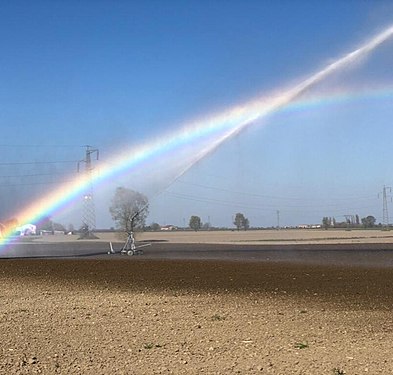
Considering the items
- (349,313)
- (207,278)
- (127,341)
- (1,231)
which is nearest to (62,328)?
(127,341)

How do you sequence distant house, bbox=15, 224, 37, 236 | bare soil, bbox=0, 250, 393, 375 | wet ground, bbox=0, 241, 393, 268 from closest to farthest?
bare soil, bbox=0, 250, 393, 375 < wet ground, bbox=0, 241, 393, 268 < distant house, bbox=15, 224, 37, 236

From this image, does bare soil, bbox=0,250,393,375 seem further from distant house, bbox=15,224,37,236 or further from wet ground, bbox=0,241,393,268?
distant house, bbox=15,224,37,236

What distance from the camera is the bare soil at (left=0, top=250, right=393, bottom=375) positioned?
852 cm

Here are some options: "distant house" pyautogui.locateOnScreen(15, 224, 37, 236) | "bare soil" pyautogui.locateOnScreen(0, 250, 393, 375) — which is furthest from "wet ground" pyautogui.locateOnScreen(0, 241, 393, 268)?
"distant house" pyautogui.locateOnScreen(15, 224, 37, 236)

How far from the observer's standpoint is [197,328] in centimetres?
1159

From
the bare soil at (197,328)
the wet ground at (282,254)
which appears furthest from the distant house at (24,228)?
the bare soil at (197,328)

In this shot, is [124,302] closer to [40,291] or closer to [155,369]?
[40,291]

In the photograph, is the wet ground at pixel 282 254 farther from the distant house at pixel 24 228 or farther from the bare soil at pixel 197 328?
the distant house at pixel 24 228

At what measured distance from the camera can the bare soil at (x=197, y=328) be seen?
8516 millimetres

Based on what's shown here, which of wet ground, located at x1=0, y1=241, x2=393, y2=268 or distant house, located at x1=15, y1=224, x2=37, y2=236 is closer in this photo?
wet ground, located at x1=0, y1=241, x2=393, y2=268

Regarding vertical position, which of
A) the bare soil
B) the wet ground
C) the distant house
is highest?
the distant house

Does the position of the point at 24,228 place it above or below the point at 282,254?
above

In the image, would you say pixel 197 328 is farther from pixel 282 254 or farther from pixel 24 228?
pixel 24 228

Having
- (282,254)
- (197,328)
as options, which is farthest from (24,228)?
(197,328)
